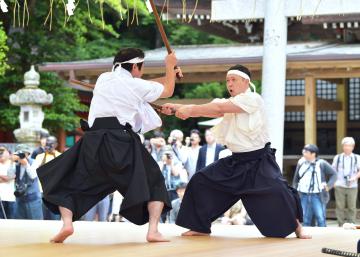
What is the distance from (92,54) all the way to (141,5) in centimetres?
491

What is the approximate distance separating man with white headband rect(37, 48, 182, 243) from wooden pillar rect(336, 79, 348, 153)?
32.8ft

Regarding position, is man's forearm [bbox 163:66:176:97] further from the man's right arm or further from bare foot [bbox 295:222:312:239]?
bare foot [bbox 295:222:312:239]

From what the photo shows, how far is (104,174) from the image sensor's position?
544cm

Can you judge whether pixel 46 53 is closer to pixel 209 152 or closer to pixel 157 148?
pixel 157 148

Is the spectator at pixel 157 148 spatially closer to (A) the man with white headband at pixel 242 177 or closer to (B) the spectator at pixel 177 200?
(B) the spectator at pixel 177 200

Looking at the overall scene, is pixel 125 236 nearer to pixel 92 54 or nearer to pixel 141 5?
pixel 141 5

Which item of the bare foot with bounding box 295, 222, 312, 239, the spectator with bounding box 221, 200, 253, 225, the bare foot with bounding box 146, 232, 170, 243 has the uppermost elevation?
the bare foot with bounding box 146, 232, 170, 243

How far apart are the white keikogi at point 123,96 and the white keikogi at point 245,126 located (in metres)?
0.64

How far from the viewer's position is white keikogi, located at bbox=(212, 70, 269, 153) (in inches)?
231

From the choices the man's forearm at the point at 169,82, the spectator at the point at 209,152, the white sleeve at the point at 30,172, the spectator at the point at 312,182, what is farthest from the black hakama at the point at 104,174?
the spectator at the point at 312,182

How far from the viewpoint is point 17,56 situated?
1652cm

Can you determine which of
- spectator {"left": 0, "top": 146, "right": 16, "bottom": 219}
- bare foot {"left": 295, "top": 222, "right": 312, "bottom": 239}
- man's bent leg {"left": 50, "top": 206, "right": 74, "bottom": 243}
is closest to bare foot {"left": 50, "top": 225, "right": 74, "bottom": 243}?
man's bent leg {"left": 50, "top": 206, "right": 74, "bottom": 243}

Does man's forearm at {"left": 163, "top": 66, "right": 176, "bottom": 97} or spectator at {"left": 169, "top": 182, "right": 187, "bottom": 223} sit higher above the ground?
man's forearm at {"left": 163, "top": 66, "right": 176, "bottom": 97}

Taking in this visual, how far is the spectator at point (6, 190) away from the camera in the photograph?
9.88 metres
